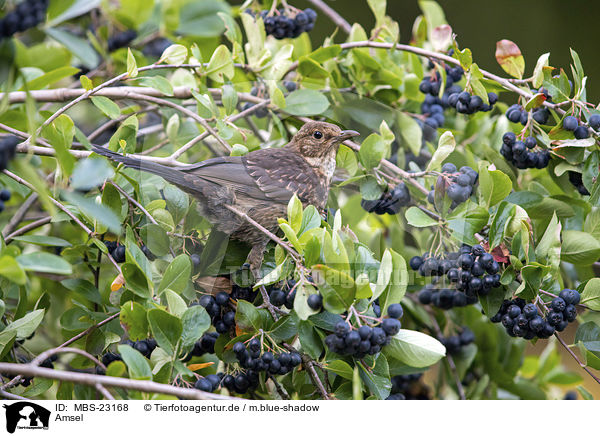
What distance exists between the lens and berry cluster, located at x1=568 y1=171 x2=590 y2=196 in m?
1.35

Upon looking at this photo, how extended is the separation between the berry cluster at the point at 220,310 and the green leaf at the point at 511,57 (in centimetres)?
86

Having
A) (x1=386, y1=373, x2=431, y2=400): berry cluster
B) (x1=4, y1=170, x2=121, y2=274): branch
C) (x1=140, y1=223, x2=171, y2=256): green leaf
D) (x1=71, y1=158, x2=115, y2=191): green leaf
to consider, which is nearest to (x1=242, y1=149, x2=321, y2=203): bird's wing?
(x1=140, y1=223, x2=171, y2=256): green leaf

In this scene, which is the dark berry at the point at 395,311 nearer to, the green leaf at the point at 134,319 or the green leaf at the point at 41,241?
the green leaf at the point at 134,319

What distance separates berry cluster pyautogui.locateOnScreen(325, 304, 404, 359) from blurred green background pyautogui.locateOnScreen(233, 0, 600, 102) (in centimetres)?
365

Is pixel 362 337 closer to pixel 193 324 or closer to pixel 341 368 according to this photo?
pixel 341 368

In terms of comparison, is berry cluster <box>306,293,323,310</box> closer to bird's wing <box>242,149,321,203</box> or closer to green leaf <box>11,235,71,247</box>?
bird's wing <box>242,149,321,203</box>

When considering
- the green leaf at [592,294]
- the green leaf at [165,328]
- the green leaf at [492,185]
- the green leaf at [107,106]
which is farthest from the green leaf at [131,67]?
the green leaf at [592,294]

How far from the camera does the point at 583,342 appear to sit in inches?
48.4

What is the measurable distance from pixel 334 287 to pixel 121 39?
126 centimetres

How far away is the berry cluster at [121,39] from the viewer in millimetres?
1809

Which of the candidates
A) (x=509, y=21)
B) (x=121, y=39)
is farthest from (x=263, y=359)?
(x=509, y=21)

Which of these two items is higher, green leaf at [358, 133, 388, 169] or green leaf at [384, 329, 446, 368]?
green leaf at [358, 133, 388, 169]
